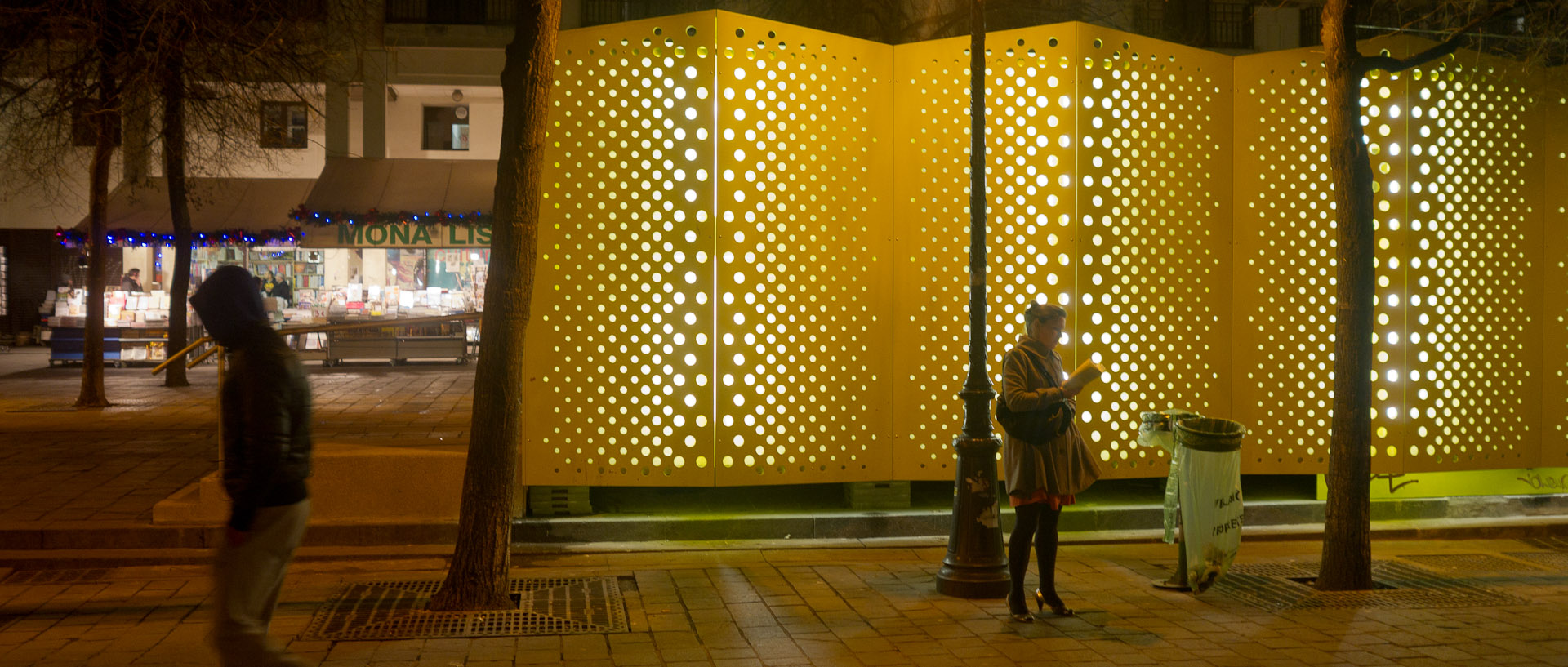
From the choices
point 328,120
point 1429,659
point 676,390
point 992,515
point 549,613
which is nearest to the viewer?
point 1429,659

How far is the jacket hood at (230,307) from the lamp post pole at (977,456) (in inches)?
164

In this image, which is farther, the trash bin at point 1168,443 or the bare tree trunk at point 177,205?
the bare tree trunk at point 177,205

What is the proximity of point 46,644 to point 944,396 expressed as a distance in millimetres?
5939

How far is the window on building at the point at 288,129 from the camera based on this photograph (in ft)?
64.8

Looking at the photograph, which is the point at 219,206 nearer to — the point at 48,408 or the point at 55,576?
the point at 48,408

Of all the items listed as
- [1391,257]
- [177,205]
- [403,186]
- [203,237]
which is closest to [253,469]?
[1391,257]

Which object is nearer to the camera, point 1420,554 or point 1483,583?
point 1483,583

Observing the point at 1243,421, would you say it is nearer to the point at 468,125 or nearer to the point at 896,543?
the point at 896,543

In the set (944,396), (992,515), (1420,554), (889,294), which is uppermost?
(889,294)

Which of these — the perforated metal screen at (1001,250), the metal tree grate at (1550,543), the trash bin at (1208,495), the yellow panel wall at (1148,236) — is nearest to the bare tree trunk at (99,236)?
the perforated metal screen at (1001,250)

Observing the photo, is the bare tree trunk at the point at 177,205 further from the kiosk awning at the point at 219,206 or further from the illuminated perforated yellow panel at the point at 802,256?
the illuminated perforated yellow panel at the point at 802,256

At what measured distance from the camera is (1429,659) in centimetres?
548

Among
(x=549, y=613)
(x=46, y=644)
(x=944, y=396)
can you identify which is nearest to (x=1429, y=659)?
(x=944, y=396)

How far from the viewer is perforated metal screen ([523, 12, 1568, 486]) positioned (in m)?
8.27
